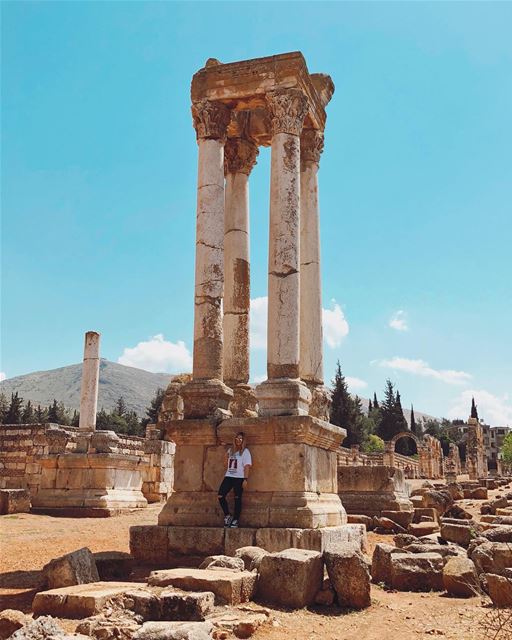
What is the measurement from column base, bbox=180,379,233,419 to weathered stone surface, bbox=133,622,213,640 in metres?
4.88

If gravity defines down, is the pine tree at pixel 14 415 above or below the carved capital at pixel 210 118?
below

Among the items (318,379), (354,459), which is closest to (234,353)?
(318,379)

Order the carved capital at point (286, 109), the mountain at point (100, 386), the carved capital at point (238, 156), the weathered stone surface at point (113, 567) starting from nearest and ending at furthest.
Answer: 1. the weathered stone surface at point (113, 567)
2. the carved capital at point (286, 109)
3. the carved capital at point (238, 156)
4. the mountain at point (100, 386)

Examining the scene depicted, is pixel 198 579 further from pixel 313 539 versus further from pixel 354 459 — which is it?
pixel 354 459

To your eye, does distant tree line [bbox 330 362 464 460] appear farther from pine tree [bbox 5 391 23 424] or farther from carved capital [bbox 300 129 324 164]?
carved capital [bbox 300 129 324 164]

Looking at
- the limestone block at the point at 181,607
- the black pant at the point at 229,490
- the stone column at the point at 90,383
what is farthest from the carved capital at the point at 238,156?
the stone column at the point at 90,383

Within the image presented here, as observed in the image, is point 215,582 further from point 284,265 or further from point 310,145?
point 310,145

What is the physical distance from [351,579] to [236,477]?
2.41 metres

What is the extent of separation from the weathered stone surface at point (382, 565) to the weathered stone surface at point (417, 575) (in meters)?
0.12

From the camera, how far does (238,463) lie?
8625 mm

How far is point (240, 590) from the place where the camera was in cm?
616

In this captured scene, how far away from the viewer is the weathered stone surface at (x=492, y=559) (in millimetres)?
7587

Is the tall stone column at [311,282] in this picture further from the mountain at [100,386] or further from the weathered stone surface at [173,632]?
the mountain at [100,386]

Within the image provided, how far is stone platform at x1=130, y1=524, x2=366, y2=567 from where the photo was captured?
8031 mm
